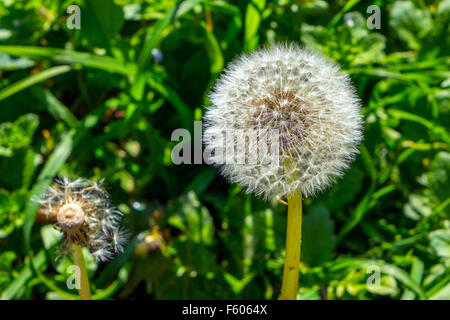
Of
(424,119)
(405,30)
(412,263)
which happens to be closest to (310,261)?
(412,263)

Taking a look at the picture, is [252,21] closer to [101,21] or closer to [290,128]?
[101,21]

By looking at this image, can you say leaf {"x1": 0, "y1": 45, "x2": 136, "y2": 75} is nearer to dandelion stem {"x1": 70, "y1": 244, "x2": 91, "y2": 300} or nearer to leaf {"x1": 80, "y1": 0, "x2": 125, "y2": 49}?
leaf {"x1": 80, "y1": 0, "x2": 125, "y2": 49}

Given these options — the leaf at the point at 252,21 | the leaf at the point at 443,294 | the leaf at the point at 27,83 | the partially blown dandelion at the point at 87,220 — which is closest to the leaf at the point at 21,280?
the partially blown dandelion at the point at 87,220

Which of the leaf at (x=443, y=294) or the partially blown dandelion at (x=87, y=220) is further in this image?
the leaf at (x=443, y=294)

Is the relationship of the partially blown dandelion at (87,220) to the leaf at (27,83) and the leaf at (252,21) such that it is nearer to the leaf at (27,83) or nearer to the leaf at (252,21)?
the leaf at (27,83)

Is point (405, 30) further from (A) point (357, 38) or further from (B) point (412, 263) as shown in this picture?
(B) point (412, 263)

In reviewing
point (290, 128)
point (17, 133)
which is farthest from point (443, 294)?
point (17, 133)

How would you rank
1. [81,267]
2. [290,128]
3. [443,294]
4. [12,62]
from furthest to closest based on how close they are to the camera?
[12,62]
[443,294]
[81,267]
[290,128]
